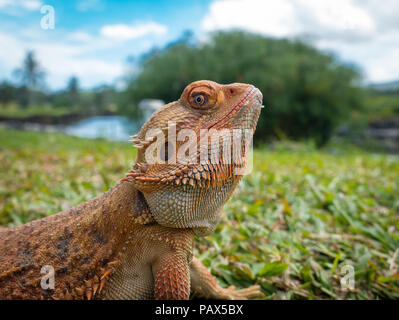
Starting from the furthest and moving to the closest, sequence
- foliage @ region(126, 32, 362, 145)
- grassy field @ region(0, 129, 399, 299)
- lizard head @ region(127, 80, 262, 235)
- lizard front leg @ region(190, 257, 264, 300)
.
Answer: foliage @ region(126, 32, 362, 145) → grassy field @ region(0, 129, 399, 299) → lizard front leg @ region(190, 257, 264, 300) → lizard head @ region(127, 80, 262, 235)

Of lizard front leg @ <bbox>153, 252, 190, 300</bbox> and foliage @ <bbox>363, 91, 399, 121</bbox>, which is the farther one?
foliage @ <bbox>363, 91, 399, 121</bbox>

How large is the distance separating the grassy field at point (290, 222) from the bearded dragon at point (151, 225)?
1010mm

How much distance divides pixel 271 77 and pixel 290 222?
8721 millimetres

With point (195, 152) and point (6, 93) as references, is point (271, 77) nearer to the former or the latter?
point (195, 152)

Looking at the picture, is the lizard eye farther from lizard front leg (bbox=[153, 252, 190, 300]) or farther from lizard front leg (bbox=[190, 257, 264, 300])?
lizard front leg (bbox=[190, 257, 264, 300])

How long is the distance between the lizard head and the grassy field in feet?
3.62

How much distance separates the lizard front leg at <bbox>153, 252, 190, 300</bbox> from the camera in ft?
5.03

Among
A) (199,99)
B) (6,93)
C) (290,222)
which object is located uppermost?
(6,93)

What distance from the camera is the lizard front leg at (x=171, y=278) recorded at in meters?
1.53

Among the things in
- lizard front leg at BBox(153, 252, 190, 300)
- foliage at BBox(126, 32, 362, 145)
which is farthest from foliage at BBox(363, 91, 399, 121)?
lizard front leg at BBox(153, 252, 190, 300)

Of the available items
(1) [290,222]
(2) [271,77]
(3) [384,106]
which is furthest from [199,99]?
(3) [384,106]

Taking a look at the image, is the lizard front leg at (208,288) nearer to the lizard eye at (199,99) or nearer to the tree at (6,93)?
the lizard eye at (199,99)

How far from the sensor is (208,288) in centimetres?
209

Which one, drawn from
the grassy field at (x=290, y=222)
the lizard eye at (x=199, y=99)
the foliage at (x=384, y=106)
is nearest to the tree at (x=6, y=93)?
the grassy field at (x=290, y=222)
